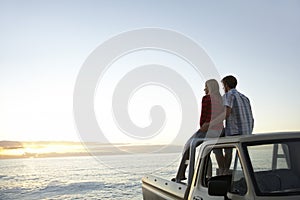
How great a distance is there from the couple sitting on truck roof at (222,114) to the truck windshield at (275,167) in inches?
55.0

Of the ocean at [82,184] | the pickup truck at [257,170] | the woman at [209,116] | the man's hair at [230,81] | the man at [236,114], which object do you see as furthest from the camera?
the ocean at [82,184]

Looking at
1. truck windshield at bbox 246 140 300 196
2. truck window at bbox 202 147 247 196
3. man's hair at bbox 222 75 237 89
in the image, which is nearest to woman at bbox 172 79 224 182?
man's hair at bbox 222 75 237 89

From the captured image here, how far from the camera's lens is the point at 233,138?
15.0 ft

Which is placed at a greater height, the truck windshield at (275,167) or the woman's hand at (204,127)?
the woman's hand at (204,127)

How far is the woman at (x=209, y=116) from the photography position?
6379 mm

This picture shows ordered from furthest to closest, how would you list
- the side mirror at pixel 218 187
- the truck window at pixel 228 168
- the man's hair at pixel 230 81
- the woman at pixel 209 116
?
the woman at pixel 209 116 → the man's hair at pixel 230 81 → the truck window at pixel 228 168 → the side mirror at pixel 218 187

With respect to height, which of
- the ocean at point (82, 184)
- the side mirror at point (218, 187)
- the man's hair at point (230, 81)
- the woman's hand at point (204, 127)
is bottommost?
the ocean at point (82, 184)

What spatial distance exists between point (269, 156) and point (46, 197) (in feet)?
95.6

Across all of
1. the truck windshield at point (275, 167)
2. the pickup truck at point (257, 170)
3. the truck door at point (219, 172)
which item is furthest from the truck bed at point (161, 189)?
the truck windshield at point (275, 167)

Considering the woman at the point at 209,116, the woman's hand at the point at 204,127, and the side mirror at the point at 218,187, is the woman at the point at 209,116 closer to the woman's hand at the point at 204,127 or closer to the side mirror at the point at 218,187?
the woman's hand at the point at 204,127

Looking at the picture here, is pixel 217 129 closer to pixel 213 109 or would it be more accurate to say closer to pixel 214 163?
pixel 213 109

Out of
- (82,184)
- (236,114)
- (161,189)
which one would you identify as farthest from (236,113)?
(82,184)

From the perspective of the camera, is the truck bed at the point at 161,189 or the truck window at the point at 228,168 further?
the truck bed at the point at 161,189

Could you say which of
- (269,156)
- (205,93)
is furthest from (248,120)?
(269,156)
